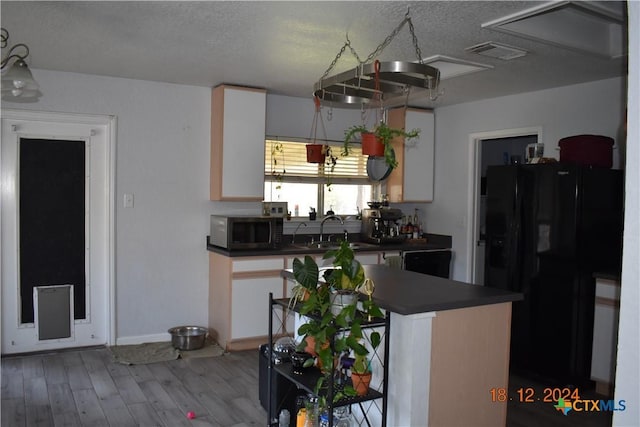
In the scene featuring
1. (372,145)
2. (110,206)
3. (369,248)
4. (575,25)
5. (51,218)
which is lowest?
(369,248)

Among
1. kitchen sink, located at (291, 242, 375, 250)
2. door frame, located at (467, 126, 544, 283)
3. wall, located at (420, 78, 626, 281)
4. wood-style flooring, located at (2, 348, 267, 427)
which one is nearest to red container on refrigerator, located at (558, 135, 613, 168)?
wall, located at (420, 78, 626, 281)

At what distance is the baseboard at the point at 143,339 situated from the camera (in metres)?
4.82

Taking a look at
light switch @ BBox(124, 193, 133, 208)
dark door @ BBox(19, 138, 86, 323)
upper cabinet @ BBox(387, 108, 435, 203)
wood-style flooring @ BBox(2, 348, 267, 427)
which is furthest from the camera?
upper cabinet @ BBox(387, 108, 435, 203)

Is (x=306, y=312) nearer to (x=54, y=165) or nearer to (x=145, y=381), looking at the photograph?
(x=145, y=381)

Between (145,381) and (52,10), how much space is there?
2.58 m

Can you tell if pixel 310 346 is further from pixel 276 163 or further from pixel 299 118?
pixel 299 118

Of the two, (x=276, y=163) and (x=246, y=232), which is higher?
(x=276, y=163)

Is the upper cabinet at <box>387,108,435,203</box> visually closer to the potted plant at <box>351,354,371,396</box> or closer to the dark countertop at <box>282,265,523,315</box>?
the dark countertop at <box>282,265,523,315</box>

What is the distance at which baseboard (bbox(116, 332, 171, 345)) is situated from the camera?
482cm

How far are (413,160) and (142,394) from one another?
12.1ft

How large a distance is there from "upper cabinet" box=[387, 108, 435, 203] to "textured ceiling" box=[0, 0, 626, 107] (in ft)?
3.79

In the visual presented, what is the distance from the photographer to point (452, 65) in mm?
4281

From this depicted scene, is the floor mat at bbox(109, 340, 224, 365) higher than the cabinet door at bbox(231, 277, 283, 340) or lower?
lower

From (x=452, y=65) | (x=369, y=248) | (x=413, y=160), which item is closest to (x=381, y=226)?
(x=369, y=248)
